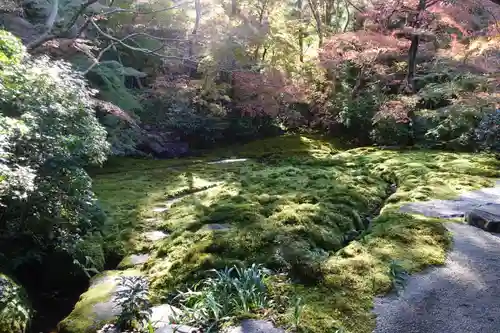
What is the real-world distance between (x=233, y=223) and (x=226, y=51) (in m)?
7.85

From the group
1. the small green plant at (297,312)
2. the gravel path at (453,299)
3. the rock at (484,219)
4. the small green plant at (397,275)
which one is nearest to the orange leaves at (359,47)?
the rock at (484,219)

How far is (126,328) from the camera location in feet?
11.5

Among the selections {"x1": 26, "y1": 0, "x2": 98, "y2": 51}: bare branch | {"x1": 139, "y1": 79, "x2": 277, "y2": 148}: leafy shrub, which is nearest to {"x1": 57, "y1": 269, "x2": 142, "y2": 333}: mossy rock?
{"x1": 26, "y1": 0, "x2": 98, "y2": 51}: bare branch

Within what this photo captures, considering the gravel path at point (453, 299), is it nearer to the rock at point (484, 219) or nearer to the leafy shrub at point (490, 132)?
the rock at point (484, 219)

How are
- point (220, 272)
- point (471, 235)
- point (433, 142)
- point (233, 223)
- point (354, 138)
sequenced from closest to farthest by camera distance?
point (220, 272)
point (471, 235)
point (233, 223)
point (433, 142)
point (354, 138)

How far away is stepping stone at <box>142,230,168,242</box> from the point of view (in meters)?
5.51

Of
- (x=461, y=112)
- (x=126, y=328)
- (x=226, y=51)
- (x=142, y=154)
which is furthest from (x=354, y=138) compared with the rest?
(x=126, y=328)

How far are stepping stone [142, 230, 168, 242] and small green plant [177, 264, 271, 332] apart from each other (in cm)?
167

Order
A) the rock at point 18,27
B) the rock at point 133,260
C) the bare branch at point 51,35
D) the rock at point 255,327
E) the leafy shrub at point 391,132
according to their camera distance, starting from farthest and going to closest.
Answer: the leafy shrub at point 391,132 < the rock at point 18,27 < the bare branch at point 51,35 < the rock at point 133,260 < the rock at point 255,327

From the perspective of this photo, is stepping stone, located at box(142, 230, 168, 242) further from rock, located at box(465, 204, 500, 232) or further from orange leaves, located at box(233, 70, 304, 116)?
orange leaves, located at box(233, 70, 304, 116)

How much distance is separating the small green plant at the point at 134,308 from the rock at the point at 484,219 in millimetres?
3945

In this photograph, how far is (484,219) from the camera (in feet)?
16.5

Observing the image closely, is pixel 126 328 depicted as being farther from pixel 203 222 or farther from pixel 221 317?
pixel 203 222

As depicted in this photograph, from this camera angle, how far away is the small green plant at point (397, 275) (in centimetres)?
376
